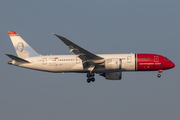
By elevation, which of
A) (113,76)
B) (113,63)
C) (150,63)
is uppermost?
(150,63)

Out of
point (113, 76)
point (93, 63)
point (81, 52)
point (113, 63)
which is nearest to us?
point (81, 52)

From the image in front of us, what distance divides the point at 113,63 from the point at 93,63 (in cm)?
322

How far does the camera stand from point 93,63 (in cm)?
5022

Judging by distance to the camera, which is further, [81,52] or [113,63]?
[113,63]

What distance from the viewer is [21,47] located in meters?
55.5

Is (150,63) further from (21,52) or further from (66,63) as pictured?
(21,52)

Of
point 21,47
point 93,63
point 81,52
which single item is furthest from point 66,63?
point 21,47

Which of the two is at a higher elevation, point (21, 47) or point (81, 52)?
point (21, 47)

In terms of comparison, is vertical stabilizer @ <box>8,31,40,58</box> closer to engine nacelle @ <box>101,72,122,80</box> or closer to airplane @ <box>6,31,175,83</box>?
airplane @ <box>6,31,175,83</box>

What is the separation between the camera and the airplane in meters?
49.6

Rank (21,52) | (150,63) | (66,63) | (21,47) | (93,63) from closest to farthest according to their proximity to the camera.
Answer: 1. (93,63)
2. (150,63)
3. (66,63)
4. (21,52)
5. (21,47)

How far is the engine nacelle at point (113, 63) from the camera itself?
161 ft

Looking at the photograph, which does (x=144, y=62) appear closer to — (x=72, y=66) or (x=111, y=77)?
(x=111, y=77)

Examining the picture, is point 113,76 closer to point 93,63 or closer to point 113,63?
point 113,63
